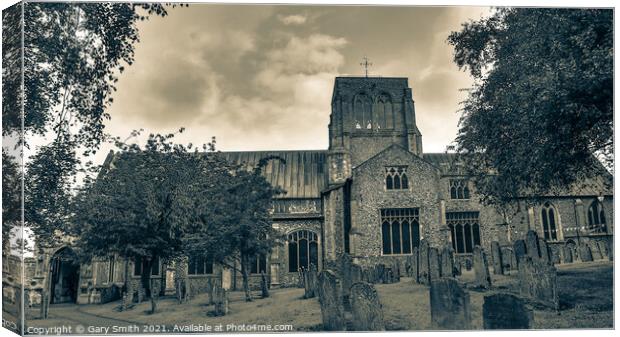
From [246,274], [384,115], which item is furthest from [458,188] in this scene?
[246,274]

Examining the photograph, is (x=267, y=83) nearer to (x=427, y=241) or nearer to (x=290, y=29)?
(x=290, y=29)

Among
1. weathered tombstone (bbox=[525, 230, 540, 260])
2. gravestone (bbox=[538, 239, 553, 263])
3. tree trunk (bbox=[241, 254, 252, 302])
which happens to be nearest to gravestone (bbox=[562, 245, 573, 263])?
gravestone (bbox=[538, 239, 553, 263])

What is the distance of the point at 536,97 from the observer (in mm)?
10266

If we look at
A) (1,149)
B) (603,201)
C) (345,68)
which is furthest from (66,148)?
(603,201)

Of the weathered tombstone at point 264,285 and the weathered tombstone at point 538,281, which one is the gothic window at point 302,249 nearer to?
the weathered tombstone at point 264,285

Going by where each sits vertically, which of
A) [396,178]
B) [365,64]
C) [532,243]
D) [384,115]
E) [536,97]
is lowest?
[532,243]

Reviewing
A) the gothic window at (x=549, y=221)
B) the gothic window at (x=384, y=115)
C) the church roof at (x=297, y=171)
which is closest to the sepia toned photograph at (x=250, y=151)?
the gothic window at (x=549, y=221)

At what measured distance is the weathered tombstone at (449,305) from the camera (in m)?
8.07

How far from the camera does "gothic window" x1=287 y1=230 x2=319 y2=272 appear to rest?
14.4 metres

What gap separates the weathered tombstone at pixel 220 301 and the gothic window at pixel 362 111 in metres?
13.3

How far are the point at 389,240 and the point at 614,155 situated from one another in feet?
26.2

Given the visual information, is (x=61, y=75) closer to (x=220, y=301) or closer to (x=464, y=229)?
(x=220, y=301)

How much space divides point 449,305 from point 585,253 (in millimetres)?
7484

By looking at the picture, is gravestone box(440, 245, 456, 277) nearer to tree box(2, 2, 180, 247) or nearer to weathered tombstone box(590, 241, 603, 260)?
weathered tombstone box(590, 241, 603, 260)
